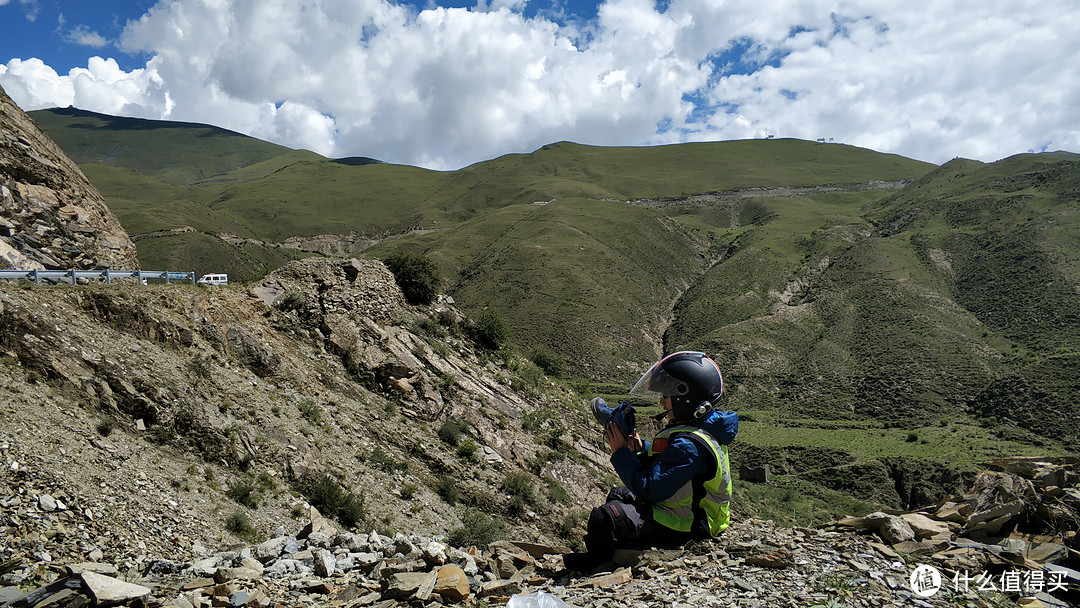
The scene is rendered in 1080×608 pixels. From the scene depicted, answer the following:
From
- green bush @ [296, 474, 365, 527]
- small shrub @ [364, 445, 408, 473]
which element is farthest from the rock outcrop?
small shrub @ [364, 445, 408, 473]

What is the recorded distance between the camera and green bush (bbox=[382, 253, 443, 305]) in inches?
812

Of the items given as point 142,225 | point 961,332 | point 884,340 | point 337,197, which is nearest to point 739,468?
point 884,340

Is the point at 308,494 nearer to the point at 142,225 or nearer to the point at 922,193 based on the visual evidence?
the point at 142,225

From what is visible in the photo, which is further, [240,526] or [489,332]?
[489,332]

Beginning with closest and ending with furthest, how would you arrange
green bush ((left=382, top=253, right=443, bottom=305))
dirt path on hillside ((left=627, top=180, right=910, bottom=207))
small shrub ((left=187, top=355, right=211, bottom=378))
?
small shrub ((left=187, top=355, right=211, bottom=378)) < green bush ((left=382, top=253, right=443, bottom=305)) < dirt path on hillside ((left=627, top=180, right=910, bottom=207))

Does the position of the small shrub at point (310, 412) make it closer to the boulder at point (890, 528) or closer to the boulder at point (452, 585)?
the boulder at point (452, 585)

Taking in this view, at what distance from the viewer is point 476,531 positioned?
1233cm

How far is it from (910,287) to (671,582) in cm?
7508

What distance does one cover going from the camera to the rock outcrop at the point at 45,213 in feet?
47.0

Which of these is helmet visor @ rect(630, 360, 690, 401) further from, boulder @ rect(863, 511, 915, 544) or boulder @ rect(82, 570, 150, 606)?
boulder @ rect(82, 570, 150, 606)

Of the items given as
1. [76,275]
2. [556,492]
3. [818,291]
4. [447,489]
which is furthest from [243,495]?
[818,291]

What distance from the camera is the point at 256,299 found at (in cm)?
1591

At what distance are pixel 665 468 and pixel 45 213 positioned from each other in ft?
60.2

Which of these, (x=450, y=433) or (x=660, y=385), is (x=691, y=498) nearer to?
(x=660, y=385)
